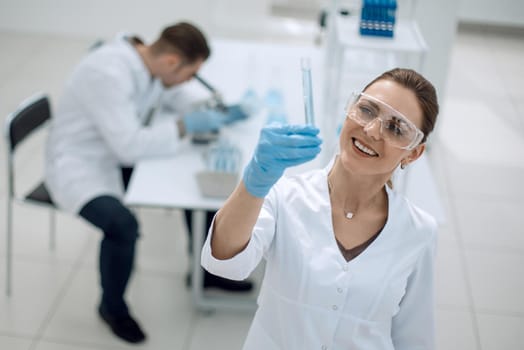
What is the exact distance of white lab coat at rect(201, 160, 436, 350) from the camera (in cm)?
136

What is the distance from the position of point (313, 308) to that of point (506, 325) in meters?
1.38

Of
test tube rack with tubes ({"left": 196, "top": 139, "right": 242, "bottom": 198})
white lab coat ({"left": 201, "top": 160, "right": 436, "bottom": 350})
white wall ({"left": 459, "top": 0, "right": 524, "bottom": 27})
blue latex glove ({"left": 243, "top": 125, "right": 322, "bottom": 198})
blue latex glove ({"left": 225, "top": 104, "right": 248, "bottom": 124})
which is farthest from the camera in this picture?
white wall ({"left": 459, "top": 0, "right": 524, "bottom": 27})

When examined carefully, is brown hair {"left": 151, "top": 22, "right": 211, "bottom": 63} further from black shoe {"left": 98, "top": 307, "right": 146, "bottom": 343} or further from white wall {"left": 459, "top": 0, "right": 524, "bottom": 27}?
white wall {"left": 459, "top": 0, "right": 524, "bottom": 27}

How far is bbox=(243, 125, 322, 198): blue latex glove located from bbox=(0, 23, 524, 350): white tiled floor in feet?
4.64

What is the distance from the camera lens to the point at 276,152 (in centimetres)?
116

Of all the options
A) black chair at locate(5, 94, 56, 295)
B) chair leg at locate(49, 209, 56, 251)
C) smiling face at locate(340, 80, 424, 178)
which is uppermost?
smiling face at locate(340, 80, 424, 178)

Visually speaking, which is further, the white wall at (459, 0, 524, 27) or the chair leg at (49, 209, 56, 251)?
the white wall at (459, 0, 524, 27)

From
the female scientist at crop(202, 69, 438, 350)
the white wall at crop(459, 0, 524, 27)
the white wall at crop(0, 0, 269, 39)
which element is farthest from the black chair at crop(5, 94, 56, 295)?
the white wall at crop(459, 0, 524, 27)

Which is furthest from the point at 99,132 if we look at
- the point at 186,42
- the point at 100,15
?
the point at 100,15

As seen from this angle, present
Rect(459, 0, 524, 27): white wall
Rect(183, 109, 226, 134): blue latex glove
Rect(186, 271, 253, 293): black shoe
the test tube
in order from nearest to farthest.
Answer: the test tube, Rect(183, 109, 226, 134): blue latex glove, Rect(186, 271, 253, 293): black shoe, Rect(459, 0, 524, 27): white wall

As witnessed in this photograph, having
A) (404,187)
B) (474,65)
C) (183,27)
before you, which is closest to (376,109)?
(404,187)

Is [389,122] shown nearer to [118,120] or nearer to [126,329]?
[118,120]

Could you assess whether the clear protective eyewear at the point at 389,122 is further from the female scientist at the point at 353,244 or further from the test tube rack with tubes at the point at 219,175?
the test tube rack with tubes at the point at 219,175

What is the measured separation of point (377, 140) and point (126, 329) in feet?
5.13
